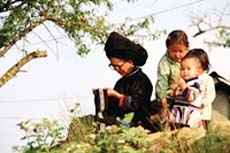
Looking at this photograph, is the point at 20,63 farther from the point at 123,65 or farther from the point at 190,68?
the point at 190,68

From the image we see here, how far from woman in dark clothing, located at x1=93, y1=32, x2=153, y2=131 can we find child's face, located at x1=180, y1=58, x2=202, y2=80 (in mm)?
317

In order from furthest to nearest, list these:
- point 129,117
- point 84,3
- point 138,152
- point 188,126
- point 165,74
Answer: point 84,3
point 165,74
point 188,126
point 129,117
point 138,152

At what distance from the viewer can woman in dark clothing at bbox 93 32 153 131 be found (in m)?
5.88

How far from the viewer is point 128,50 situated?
6.16m

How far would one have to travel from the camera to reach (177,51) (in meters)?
6.39

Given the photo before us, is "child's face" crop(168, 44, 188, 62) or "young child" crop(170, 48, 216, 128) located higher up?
"child's face" crop(168, 44, 188, 62)

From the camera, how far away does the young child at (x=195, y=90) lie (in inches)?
233

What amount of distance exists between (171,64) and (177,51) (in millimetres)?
135

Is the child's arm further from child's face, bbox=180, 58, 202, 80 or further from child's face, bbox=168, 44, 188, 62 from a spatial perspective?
child's face, bbox=168, 44, 188, 62

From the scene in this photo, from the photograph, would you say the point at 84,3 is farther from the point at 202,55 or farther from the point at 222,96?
the point at 202,55

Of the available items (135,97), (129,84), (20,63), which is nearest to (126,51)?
(129,84)

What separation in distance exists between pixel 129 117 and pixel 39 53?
37.9 feet

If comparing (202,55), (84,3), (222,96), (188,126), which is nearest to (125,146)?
(188,126)

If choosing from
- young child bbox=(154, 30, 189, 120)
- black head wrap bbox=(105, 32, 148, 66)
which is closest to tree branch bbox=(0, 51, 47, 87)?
young child bbox=(154, 30, 189, 120)
